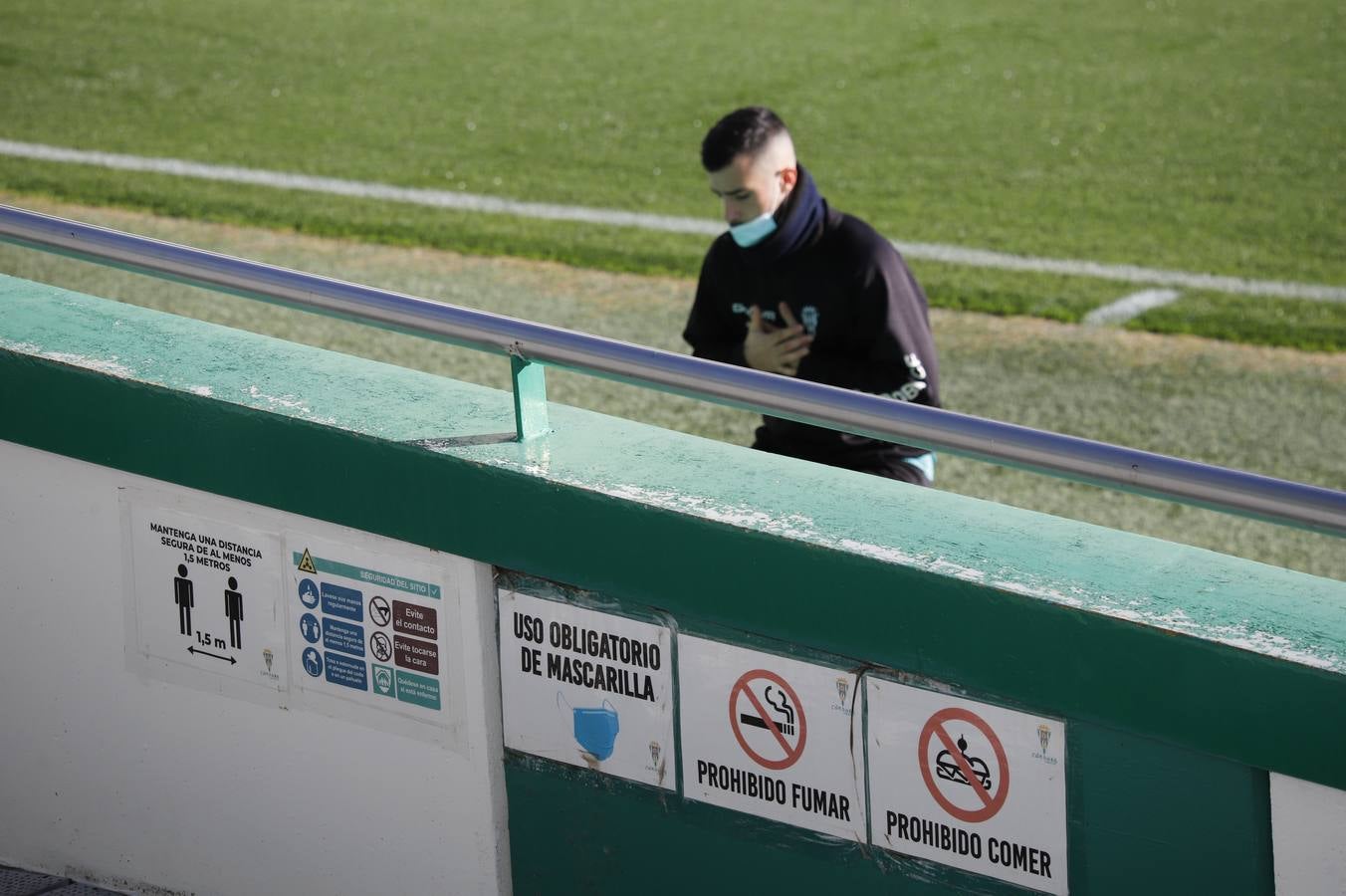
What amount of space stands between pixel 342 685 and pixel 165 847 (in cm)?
64

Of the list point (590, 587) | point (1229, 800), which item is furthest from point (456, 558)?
point (1229, 800)

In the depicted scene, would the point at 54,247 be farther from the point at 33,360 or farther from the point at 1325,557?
the point at 1325,557

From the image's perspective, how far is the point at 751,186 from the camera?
14.3 feet

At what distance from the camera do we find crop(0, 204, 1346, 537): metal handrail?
7.16 ft

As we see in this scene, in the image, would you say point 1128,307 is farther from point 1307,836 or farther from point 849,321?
point 1307,836

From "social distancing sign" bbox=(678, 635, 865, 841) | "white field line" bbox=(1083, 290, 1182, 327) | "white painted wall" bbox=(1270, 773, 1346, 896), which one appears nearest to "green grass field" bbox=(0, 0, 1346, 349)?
"white field line" bbox=(1083, 290, 1182, 327)

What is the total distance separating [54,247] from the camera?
10.3 ft

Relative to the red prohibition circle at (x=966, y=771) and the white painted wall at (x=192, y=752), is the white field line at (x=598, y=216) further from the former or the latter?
the red prohibition circle at (x=966, y=771)

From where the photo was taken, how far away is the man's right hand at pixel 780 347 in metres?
4.21

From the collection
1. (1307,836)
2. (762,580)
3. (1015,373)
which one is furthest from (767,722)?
(1015,373)

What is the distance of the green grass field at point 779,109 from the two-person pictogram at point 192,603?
238 inches

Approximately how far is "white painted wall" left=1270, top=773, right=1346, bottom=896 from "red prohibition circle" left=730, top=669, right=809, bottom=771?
2.45 ft

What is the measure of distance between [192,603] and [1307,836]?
2.09 metres

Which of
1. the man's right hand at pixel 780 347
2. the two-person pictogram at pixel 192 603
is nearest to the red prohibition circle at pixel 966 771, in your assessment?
the two-person pictogram at pixel 192 603
